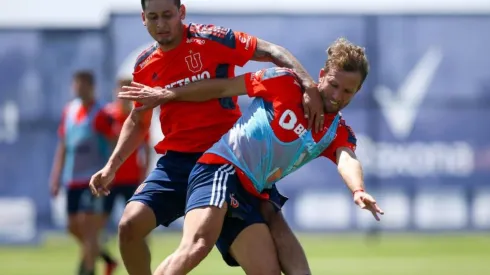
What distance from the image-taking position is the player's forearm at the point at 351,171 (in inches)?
307

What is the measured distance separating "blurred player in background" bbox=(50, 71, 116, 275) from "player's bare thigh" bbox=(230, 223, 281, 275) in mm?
5661

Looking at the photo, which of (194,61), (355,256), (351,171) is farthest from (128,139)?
(355,256)

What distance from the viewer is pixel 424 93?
19203 mm

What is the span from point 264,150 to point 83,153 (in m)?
6.41

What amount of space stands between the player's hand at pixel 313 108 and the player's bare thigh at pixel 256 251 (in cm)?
73

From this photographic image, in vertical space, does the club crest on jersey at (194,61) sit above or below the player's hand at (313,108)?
above

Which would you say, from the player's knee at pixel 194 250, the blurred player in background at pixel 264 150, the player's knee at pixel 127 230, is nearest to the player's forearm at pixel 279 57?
the blurred player in background at pixel 264 150

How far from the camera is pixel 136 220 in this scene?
27.7ft

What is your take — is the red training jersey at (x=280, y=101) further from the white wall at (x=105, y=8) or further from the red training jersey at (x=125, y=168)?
the white wall at (x=105, y=8)

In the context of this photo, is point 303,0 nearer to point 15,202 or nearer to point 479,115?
point 479,115

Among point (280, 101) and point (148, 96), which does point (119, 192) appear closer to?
point (148, 96)

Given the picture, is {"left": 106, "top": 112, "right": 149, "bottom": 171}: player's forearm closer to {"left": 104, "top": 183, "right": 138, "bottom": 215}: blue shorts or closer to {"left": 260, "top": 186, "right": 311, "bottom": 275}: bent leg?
{"left": 260, "top": 186, "right": 311, "bottom": 275}: bent leg

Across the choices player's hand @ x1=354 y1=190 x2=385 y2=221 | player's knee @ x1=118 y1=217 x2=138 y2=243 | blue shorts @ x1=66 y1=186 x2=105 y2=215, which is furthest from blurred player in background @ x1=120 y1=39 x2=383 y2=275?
blue shorts @ x1=66 y1=186 x2=105 y2=215

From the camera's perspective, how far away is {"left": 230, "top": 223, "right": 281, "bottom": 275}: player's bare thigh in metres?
7.95
